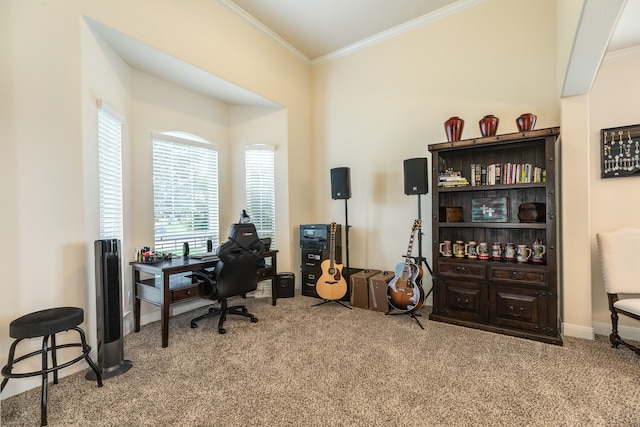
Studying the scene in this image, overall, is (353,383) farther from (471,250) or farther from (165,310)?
(471,250)

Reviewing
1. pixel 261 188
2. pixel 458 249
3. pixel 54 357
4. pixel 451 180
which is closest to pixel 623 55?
pixel 451 180

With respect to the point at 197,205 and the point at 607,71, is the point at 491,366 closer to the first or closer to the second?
the point at 607,71

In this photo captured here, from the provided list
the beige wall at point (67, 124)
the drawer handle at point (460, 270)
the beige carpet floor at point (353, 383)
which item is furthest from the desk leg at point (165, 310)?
the drawer handle at point (460, 270)

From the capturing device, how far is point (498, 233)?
10.7 feet

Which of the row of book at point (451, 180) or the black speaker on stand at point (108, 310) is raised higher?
the row of book at point (451, 180)

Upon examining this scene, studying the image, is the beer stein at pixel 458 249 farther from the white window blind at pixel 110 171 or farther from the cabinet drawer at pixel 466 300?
the white window blind at pixel 110 171

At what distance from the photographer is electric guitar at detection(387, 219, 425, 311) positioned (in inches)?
126

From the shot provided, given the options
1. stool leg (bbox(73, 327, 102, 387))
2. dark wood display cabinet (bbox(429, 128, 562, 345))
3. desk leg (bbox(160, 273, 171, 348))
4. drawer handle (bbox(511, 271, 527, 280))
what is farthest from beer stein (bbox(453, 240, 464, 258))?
stool leg (bbox(73, 327, 102, 387))

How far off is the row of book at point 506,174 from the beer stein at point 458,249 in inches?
27.1

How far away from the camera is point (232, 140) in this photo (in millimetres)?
4555

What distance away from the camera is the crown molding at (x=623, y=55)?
2.70m

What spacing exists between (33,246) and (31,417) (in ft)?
3.67

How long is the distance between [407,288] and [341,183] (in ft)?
5.39

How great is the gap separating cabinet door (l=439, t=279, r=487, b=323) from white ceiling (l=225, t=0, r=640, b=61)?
11.0 ft
